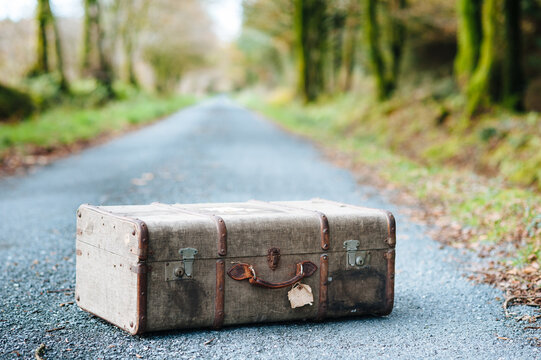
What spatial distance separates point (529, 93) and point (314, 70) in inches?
626

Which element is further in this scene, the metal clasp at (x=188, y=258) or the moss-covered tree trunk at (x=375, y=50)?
the moss-covered tree trunk at (x=375, y=50)

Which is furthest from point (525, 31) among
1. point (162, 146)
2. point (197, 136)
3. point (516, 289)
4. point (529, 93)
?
point (516, 289)

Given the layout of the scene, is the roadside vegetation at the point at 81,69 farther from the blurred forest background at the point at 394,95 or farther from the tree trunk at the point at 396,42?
the tree trunk at the point at 396,42

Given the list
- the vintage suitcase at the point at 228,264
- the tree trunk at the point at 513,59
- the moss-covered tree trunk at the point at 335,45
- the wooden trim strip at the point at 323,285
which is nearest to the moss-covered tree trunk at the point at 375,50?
the tree trunk at the point at 513,59

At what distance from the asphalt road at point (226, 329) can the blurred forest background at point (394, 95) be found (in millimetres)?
695

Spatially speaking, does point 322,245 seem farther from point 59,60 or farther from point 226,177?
point 59,60

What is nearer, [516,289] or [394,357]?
[394,357]

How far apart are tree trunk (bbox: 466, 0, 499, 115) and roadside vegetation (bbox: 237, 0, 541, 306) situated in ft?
0.08

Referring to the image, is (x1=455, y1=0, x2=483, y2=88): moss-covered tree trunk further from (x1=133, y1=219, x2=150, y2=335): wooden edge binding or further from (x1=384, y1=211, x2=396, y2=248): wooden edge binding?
(x1=133, y1=219, x2=150, y2=335): wooden edge binding

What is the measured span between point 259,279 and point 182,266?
Result: 20.3 inches

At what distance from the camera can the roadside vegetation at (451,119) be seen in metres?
6.16

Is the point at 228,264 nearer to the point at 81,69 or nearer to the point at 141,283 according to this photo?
the point at 141,283

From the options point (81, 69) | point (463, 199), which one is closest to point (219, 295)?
point (463, 199)

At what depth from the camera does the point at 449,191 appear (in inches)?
322
